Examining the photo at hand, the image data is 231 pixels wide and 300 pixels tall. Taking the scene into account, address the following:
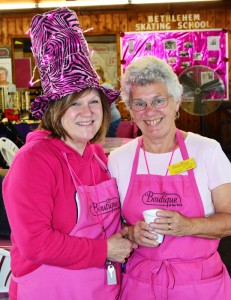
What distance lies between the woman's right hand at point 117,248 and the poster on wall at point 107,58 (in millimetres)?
7467

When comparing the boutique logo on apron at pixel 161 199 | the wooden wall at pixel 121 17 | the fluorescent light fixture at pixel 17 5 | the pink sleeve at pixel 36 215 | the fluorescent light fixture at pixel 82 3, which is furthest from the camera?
the wooden wall at pixel 121 17

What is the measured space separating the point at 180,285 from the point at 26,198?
689 millimetres

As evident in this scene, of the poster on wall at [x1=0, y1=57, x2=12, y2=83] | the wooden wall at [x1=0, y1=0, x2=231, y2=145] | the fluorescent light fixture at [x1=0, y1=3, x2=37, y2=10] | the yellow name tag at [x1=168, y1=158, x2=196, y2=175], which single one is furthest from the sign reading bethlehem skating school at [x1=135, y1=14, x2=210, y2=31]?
the yellow name tag at [x1=168, y1=158, x2=196, y2=175]

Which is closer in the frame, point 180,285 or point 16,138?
point 180,285

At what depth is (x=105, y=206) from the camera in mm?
1593

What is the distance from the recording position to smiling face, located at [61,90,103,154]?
59.0 inches

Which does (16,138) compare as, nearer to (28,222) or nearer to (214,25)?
(28,222)

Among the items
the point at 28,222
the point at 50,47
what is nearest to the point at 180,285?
the point at 28,222

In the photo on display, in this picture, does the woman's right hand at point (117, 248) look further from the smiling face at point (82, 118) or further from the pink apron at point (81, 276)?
the smiling face at point (82, 118)

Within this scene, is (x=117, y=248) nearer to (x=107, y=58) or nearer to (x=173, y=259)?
(x=173, y=259)

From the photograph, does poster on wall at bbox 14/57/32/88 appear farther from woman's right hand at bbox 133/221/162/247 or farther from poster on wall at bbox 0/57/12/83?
woman's right hand at bbox 133/221/162/247

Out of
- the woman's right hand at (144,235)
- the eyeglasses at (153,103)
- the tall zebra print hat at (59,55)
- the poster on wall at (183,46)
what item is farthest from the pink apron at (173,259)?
the poster on wall at (183,46)

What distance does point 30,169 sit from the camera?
134 centimetres

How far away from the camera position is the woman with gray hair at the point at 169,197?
5.33 feet
